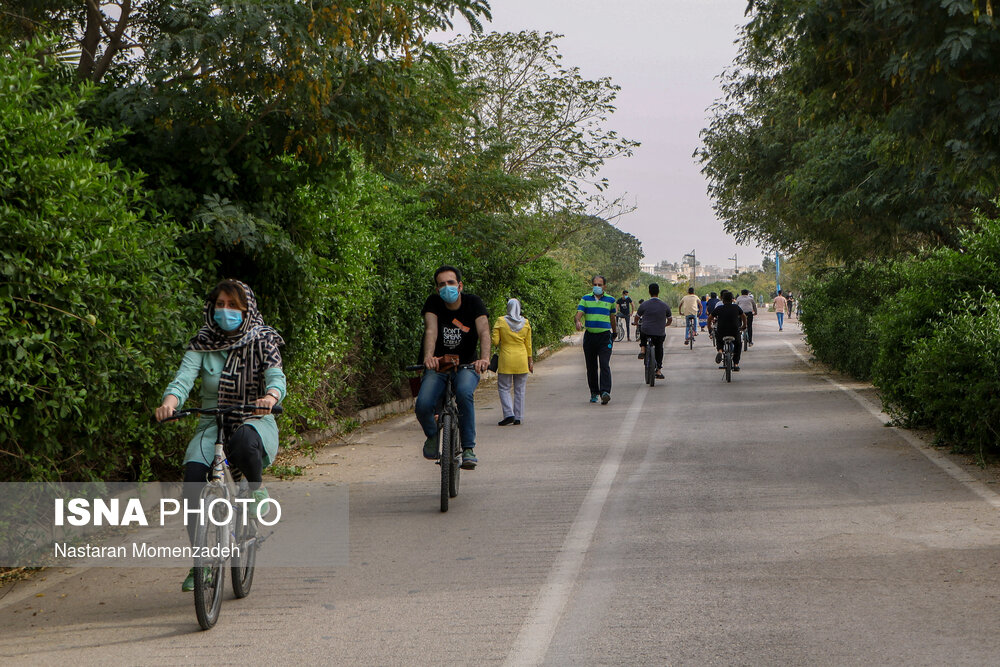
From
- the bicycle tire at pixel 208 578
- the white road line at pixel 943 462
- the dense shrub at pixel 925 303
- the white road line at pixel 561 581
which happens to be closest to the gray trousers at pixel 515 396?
the white road line at pixel 561 581

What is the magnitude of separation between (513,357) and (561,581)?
335 inches

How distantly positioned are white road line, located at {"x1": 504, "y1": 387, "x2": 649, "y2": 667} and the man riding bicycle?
1.30 metres

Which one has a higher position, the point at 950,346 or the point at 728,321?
the point at 728,321

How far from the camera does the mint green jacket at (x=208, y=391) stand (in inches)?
231

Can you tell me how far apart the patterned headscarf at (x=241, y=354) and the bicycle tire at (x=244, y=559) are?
0.57m

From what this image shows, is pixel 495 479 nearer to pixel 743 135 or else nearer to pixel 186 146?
pixel 186 146

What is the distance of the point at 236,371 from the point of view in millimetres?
6133

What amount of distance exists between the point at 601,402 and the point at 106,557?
10.7 metres

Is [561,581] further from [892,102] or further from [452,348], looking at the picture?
[892,102]

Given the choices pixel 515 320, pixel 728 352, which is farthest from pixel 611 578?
pixel 728 352

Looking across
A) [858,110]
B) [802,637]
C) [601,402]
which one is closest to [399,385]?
[601,402]

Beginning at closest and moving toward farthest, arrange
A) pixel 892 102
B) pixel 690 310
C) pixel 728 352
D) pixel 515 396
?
pixel 892 102, pixel 515 396, pixel 728 352, pixel 690 310

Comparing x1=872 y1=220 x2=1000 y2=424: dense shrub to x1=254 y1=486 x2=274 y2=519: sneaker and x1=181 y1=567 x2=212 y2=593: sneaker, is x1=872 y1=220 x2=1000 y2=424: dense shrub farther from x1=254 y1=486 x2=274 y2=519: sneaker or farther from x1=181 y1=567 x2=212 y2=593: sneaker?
x1=181 y1=567 x2=212 y2=593: sneaker

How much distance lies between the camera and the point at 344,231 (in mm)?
11922
